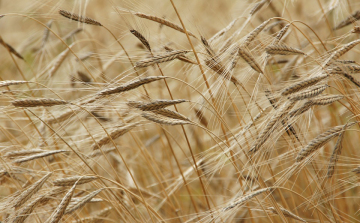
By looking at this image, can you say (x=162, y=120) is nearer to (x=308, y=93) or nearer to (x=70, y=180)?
(x=70, y=180)

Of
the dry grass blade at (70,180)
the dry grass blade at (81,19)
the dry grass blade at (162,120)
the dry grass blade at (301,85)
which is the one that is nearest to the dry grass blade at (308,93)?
the dry grass blade at (301,85)

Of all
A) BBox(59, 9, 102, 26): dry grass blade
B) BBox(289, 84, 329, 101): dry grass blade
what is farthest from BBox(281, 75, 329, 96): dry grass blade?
BBox(59, 9, 102, 26): dry grass blade

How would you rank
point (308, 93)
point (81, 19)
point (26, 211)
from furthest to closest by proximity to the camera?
point (81, 19)
point (26, 211)
point (308, 93)

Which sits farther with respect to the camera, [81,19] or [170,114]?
[81,19]

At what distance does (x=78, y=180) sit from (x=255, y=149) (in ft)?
2.06

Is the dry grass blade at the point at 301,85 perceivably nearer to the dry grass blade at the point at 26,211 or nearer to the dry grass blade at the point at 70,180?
the dry grass blade at the point at 70,180

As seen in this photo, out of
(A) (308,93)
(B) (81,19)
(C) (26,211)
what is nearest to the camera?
(A) (308,93)

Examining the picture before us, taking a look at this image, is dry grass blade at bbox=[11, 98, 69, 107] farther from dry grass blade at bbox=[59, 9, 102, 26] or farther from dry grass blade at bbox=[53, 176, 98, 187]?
dry grass blade at bbox=[59, 9, 102, 26]

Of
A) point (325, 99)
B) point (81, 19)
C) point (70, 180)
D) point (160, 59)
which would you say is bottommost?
point (325, 99)

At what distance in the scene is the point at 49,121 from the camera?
69.0 inches

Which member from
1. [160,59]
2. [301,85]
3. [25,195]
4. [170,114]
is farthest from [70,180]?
[301,85]

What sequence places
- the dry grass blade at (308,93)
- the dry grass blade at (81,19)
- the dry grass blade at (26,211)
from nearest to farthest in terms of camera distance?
1. the dry grass blade at (308,93)
2. the dry grass blade at (26,211)
3. the dry grass blade at (81,19)

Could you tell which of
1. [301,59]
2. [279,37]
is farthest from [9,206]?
[301,59]

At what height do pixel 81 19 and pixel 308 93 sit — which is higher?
pixel 81 19
